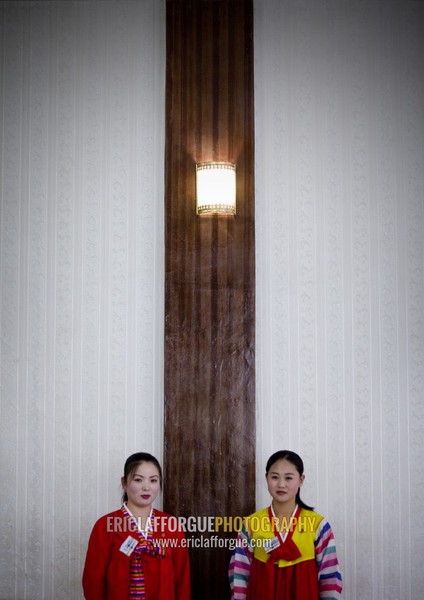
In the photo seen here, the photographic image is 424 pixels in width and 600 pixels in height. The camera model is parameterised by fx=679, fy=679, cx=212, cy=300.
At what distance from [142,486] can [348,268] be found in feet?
4.45

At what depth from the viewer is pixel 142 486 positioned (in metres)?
2.54

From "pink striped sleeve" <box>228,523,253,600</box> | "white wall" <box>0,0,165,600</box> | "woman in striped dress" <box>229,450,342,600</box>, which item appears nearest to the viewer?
"woman in striped dress" <box>229,450,342,600</box>

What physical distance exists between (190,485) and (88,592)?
24.9 inches

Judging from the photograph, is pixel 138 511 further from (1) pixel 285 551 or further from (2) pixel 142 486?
(1) pixel 285 551

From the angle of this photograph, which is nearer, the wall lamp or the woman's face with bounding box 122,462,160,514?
the woman's face with bounding box 122,462,160,514

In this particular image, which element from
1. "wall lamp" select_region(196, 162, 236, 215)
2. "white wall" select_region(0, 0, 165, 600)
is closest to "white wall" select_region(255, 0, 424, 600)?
"wall lamp" select_region(196, 162, 236, 215)

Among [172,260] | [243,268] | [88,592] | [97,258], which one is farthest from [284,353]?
[88,592]

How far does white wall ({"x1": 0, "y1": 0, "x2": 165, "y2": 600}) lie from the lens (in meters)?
3.06

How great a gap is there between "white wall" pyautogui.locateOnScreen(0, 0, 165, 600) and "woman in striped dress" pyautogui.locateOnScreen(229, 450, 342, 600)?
2.20 ft

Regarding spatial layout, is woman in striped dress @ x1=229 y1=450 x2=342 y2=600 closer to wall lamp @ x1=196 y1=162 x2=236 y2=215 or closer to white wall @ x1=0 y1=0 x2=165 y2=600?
white wall @ x1=0 y1=0 x2=165 y2=600

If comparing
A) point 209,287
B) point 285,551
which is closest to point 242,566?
point 285,551

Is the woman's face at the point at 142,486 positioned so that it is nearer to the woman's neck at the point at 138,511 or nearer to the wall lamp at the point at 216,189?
the woman's neck at the point at 138,511

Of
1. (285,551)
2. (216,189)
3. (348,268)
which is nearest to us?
(285,551)

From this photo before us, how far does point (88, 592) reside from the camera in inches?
98.9
